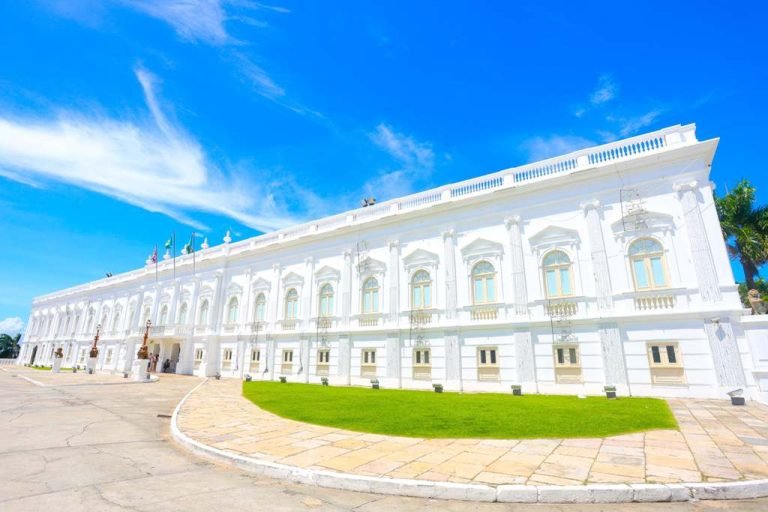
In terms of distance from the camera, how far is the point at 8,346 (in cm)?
6944

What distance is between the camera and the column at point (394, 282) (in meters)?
20.2

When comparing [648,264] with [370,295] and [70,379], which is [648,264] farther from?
[70,379]

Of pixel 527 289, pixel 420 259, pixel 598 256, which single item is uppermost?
pixel 420 259

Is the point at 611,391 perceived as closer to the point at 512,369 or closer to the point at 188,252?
the point at 512,369

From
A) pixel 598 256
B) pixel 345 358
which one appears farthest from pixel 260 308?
pixel 598 256

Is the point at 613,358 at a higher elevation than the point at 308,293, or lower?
lower

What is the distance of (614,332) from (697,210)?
18.0ft

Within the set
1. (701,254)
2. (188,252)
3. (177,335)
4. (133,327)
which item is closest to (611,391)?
(701,254)

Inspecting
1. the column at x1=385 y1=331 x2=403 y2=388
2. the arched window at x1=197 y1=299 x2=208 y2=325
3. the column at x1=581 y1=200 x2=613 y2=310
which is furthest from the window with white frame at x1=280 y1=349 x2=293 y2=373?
the column at x1=581 y1=200 x2=613 y2=310

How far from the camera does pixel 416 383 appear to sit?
1855 cm

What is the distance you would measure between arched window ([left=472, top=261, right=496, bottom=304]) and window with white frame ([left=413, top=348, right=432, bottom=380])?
3.62m

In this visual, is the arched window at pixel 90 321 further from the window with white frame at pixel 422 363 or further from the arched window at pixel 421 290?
the window with white frame at pixel 422 363

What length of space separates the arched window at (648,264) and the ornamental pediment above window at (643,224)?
17.2 inches

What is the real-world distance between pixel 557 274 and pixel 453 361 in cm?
614
